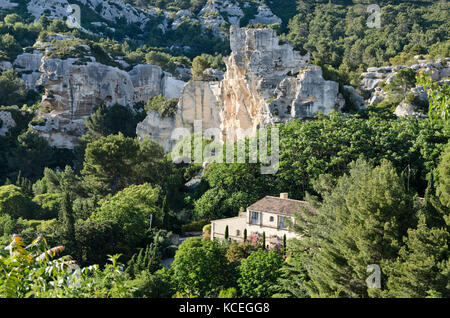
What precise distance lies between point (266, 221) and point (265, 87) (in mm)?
19721

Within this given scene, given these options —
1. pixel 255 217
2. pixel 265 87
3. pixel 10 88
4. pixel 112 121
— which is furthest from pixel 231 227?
pixel 10 88

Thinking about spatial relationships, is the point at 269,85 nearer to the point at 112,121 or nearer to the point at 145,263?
the point at 145,263

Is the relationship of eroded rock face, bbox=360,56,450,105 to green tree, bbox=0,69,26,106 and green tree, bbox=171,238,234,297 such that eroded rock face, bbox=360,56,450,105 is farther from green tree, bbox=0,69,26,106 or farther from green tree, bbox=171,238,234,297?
green tree, bbox=0,69,26,106

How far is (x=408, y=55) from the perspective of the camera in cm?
6894

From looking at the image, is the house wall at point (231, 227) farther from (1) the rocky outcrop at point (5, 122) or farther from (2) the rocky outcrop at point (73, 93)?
(1) the rocky outcrop at point (5, 122)

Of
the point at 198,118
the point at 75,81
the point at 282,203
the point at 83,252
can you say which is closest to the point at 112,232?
the point at 83,252

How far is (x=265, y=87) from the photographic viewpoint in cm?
4838

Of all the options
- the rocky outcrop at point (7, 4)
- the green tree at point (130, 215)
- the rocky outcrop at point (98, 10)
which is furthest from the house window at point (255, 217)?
the rocky outcrop at point (7, 4)

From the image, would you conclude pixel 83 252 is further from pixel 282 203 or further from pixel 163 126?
pixel 163 126

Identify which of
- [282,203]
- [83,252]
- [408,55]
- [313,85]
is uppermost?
[408,55]

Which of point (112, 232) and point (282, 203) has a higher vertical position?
point (282, 203)

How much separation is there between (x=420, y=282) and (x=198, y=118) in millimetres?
46080

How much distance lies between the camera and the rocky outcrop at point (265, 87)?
147 ft

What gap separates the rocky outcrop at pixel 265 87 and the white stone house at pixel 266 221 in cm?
1323
